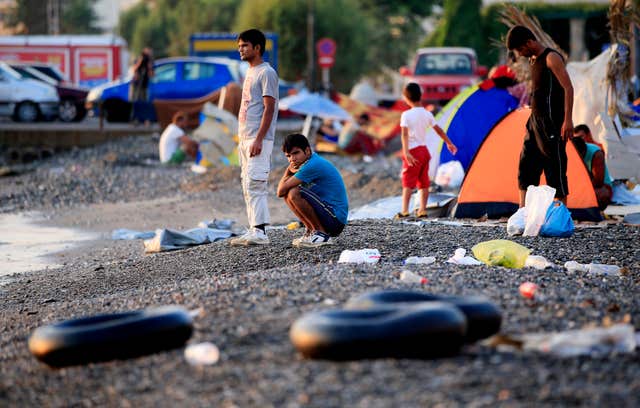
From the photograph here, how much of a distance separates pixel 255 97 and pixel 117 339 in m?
3.97

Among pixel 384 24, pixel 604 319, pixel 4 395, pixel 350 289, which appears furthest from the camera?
pixel 384 24

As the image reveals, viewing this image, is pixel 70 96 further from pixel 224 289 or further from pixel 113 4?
pixel 113 4

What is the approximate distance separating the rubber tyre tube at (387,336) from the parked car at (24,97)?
84.4 ft

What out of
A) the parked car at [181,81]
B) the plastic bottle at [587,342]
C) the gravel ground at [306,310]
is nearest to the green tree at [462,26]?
the parked car at [181,81]

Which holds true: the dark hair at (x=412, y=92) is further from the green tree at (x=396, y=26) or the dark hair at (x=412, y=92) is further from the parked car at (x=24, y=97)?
the green tree at (x=396, y=26)

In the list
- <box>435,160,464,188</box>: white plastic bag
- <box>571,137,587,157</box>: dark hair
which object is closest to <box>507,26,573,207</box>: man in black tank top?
<box>571,137,587,157</box>: dark hair

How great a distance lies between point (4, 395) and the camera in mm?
5133

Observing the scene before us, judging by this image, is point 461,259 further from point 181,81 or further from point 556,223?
point 181,81

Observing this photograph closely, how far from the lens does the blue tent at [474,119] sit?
14719 millimetres

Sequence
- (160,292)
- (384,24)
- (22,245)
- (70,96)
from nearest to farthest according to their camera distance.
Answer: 1. (160,292)
2. (22,245)
3. (70,96)
4. (384,24)

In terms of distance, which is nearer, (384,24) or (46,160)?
(46,160)

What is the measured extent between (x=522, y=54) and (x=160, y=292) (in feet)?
13.5

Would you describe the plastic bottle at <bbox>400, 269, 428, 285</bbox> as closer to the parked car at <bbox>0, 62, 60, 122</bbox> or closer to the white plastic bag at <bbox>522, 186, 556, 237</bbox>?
the white plastic bag at <bbox>522, 186, 556, 237</bbox>

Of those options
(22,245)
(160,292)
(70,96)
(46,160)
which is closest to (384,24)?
(70,96)
